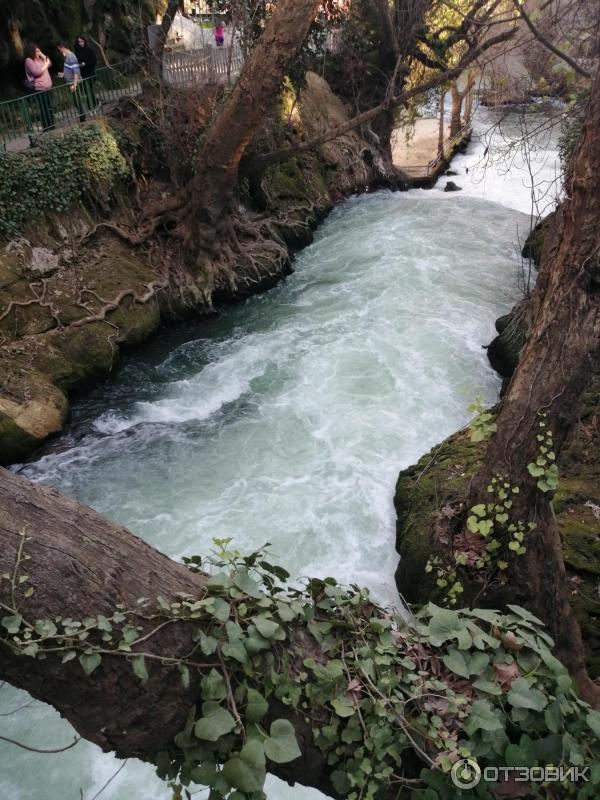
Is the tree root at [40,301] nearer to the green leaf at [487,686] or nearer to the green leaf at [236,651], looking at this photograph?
the green leaf at [236,651]

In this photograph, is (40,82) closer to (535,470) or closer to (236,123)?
(236,123)

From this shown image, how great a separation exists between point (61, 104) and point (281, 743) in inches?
421

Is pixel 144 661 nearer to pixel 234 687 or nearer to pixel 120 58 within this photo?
pixel 234 687

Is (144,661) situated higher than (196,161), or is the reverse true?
(196,161)

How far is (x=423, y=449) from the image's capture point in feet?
23.7

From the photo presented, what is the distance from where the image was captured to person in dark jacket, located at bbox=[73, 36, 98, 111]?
1035cm

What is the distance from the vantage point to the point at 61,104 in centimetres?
995

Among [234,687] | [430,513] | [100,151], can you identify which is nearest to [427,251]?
[100,151]

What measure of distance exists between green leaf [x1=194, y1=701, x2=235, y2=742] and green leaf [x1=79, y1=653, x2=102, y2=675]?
0.41 m

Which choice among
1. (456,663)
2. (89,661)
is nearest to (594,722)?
(456,663)

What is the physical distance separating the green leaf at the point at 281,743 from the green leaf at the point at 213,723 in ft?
0.47

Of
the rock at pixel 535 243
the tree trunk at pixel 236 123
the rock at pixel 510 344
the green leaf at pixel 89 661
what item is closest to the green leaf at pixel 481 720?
the green leaf at pixel 89 661

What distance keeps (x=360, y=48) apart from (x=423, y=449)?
14.0 metres

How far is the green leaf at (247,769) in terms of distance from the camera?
1956 mm
